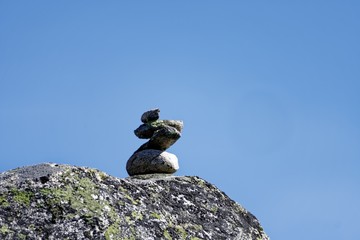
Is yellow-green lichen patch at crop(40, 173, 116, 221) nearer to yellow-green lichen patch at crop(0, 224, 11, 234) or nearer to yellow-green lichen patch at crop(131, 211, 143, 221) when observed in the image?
yellow-green lichen patch at crop(131, 211, 143, 221)

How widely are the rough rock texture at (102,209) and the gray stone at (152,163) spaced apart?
4177mm

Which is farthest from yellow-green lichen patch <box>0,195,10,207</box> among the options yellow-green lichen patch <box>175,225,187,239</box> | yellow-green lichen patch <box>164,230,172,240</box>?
yellow-green lichen patch <box>175,225,187,239</box>

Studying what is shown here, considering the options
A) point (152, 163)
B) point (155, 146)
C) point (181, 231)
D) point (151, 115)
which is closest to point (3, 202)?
point (181, 231)

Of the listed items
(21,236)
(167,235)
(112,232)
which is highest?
(167,235)

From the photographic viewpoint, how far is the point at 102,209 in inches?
328

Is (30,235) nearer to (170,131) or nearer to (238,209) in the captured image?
(238,209)

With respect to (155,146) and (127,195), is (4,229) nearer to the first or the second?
(127,195)

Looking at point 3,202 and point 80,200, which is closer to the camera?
point 3,202

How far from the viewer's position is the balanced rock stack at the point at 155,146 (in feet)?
→ 47.8

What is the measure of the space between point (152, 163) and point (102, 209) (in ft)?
20.3

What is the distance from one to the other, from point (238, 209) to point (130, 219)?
271 cm

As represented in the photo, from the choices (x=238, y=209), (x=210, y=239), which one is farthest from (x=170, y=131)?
(x=210, y=239)

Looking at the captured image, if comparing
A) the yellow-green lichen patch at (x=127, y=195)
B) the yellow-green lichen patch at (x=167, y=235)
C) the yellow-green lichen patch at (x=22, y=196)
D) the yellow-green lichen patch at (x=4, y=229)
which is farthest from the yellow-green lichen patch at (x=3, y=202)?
the yellow-green lichen patch at (x=167, y=235)

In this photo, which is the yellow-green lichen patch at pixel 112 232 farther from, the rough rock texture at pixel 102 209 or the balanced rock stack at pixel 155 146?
the balanced rock stack at pixel 155 146
